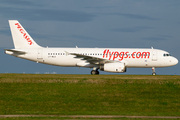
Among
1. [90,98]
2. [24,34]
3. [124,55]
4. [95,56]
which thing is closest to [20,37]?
[24,34]

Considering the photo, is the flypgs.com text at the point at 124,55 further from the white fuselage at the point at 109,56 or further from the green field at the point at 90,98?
the green field at the point at 90,98

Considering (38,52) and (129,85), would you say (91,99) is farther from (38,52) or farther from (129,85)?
(38,52)

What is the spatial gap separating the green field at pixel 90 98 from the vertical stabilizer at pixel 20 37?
2099cm

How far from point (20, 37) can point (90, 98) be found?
29.2m

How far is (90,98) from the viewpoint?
2153 cm

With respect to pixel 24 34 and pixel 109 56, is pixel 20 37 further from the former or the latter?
pixel 109 56

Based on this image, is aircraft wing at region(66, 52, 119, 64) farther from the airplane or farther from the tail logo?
the tail logo

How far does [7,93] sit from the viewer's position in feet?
75.3

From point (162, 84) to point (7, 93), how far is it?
47.8ft

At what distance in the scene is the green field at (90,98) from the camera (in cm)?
1777

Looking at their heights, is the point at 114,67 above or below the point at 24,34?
below

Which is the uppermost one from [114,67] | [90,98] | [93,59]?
[93,59]

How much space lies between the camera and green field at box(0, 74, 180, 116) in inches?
699

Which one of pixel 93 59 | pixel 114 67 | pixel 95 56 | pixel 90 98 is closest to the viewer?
pixel 90 98
